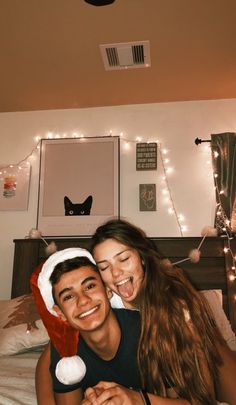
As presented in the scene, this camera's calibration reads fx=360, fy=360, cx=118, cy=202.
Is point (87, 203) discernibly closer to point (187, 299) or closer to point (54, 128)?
point (54, 128)

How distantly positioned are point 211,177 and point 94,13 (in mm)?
1495

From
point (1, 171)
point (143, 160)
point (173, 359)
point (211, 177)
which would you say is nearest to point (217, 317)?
point (173, 359)

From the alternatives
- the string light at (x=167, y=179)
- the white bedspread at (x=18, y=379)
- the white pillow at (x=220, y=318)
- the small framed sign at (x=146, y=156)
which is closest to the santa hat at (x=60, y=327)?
the white bedspread at (x=18, y=379)

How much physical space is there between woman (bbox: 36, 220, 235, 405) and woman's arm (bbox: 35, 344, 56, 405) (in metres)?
0.32

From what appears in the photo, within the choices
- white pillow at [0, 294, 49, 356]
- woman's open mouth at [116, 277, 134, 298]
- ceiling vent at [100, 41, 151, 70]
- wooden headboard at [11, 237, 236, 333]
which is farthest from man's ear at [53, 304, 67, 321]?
ceiling vent at [100, 41, 151, 70]

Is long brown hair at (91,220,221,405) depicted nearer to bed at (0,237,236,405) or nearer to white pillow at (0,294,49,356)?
bed at (0,237,236,405)

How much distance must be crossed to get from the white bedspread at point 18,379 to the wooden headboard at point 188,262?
81 cm

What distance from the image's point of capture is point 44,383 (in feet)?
4.04

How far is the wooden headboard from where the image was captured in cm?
244

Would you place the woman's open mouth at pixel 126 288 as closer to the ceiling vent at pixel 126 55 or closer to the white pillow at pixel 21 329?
the white pillow at pixel 21 329

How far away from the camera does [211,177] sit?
2885 millimetres

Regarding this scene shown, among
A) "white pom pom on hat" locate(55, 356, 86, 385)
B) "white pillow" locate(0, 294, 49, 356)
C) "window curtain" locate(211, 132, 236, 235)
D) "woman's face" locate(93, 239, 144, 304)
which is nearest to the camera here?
"white pom pom on hat" locate(55, 356, 86, 385)

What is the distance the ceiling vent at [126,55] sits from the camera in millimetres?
2316

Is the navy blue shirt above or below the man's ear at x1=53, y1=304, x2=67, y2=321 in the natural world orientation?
below
